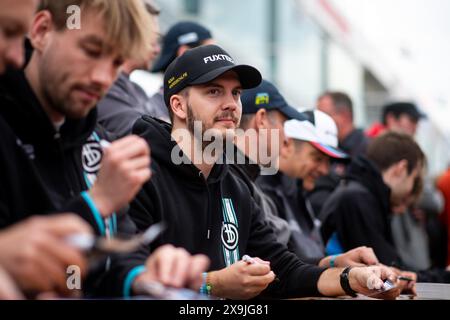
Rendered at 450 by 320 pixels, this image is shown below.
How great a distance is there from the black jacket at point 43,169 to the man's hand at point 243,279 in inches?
17.6

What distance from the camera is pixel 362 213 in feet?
14.3

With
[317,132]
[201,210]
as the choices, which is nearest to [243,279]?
[201,210]

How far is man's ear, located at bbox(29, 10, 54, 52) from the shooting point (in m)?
1.98

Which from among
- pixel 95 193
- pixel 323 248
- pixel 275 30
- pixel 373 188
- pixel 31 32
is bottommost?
pixel 323 248

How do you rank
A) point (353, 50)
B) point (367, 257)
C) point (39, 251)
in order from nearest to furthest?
1. point (39, 251)
2. point (367, 257)
3. point (353, 50)

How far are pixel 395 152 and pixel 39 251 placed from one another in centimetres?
371

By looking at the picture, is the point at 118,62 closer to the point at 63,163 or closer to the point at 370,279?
the point at 63,163

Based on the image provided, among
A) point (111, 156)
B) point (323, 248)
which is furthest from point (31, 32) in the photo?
point (323, 248)

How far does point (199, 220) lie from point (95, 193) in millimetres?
916

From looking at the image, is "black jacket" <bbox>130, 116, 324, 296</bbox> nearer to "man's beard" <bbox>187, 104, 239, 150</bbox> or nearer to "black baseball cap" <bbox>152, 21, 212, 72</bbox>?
"man's beard" <bbox>187, 104, 239, 150</bbox>

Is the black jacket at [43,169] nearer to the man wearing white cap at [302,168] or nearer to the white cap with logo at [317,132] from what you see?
the man wearing white cap at [302,168]

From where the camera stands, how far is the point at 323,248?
4.39 metres

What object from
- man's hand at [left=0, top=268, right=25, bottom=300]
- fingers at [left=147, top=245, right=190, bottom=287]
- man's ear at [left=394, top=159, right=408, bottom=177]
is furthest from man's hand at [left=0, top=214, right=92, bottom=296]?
man's ear at [left=394, top=159, right=408, bottom=177]
